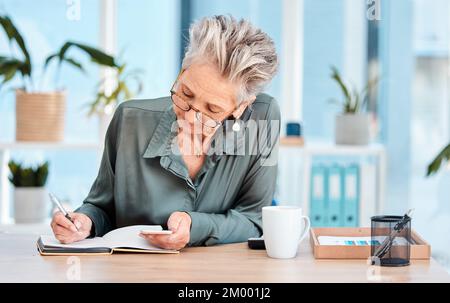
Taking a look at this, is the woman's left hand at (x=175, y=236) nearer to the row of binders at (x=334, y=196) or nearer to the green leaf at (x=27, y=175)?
the row of binders at (x=334, y=196)

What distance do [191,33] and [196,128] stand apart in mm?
259

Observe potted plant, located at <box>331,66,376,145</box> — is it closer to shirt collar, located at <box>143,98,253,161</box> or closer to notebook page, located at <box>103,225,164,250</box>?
shirt collar, located at <box>143,98,253,161</box>

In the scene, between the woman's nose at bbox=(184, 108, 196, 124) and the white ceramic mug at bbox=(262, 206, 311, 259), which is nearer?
the white ceramic mug at bbox=(262, 206, 311, 259)

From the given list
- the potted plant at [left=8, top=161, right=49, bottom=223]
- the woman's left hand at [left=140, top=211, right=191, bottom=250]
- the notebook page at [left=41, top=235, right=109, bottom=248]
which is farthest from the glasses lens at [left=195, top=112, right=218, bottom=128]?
the potted plant at [left=8, top=161, right=49, bottom=223]

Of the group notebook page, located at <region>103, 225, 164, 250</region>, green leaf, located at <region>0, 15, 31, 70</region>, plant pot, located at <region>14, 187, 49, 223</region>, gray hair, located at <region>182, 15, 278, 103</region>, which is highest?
green leaf, located at <region>0, 15, 31, 70</region>

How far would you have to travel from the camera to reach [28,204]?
12.8 ft

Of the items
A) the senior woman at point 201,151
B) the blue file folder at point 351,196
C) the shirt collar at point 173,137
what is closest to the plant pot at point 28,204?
the blue file folder at point 351,196

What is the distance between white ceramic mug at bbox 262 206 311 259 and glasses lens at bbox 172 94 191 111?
36cm

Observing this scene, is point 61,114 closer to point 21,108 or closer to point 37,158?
→ point 21,108

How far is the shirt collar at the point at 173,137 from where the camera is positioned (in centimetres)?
203

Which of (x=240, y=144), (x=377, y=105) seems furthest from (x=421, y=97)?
(x=240, y=144)

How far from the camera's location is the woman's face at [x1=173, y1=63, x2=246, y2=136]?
1896 mm

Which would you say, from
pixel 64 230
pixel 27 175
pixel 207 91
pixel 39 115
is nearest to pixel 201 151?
pixel 207 91

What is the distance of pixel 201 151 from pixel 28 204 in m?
2.09
